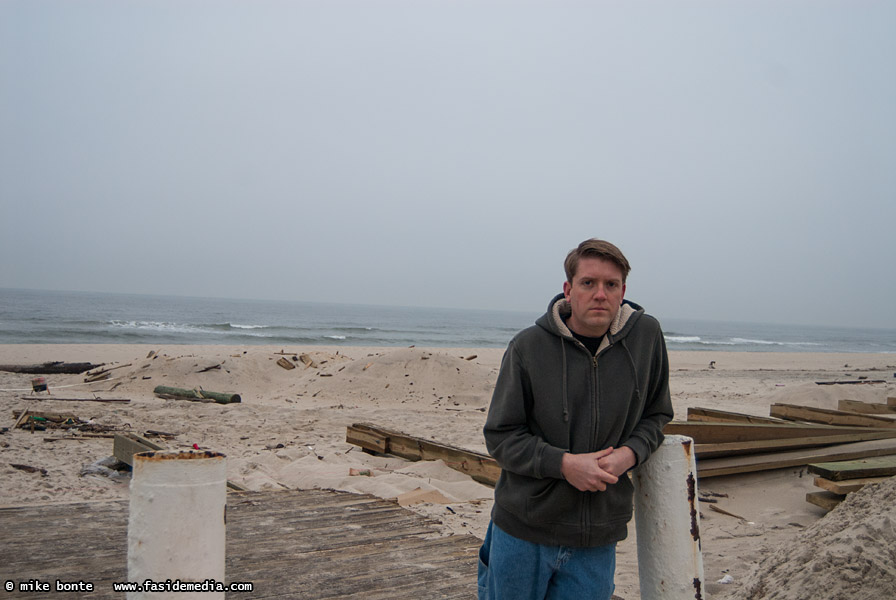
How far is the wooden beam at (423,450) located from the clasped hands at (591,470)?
Result: 400 centimetres

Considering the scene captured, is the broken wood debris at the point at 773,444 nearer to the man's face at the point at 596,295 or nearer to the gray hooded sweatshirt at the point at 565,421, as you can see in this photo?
the gray hooded sweatshirt at the point at 565,421

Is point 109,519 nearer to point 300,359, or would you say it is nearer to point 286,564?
point 286,564

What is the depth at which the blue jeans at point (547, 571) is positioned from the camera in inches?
93.1

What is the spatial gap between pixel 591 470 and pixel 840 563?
1.85 metres

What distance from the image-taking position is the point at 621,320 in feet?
8.06

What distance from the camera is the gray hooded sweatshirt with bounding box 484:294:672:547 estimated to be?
7.64 feet

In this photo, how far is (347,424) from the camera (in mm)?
11352

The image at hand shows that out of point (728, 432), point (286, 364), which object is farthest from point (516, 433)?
point (286, 364)

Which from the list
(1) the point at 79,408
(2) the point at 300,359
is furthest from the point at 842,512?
(2) the point at 300,359

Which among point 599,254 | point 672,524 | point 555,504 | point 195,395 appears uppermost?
point 599,254

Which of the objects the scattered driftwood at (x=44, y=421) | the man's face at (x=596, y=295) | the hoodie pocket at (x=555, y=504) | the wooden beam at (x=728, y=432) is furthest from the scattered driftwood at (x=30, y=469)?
the man's face at (x=596, y=295)

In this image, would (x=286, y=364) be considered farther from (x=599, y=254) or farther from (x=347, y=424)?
(x=599, y=254)

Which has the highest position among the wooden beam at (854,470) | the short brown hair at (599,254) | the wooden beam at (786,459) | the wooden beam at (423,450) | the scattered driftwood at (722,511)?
the short brown hair at (599,254)

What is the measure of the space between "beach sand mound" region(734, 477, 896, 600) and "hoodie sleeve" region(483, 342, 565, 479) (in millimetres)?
1794
